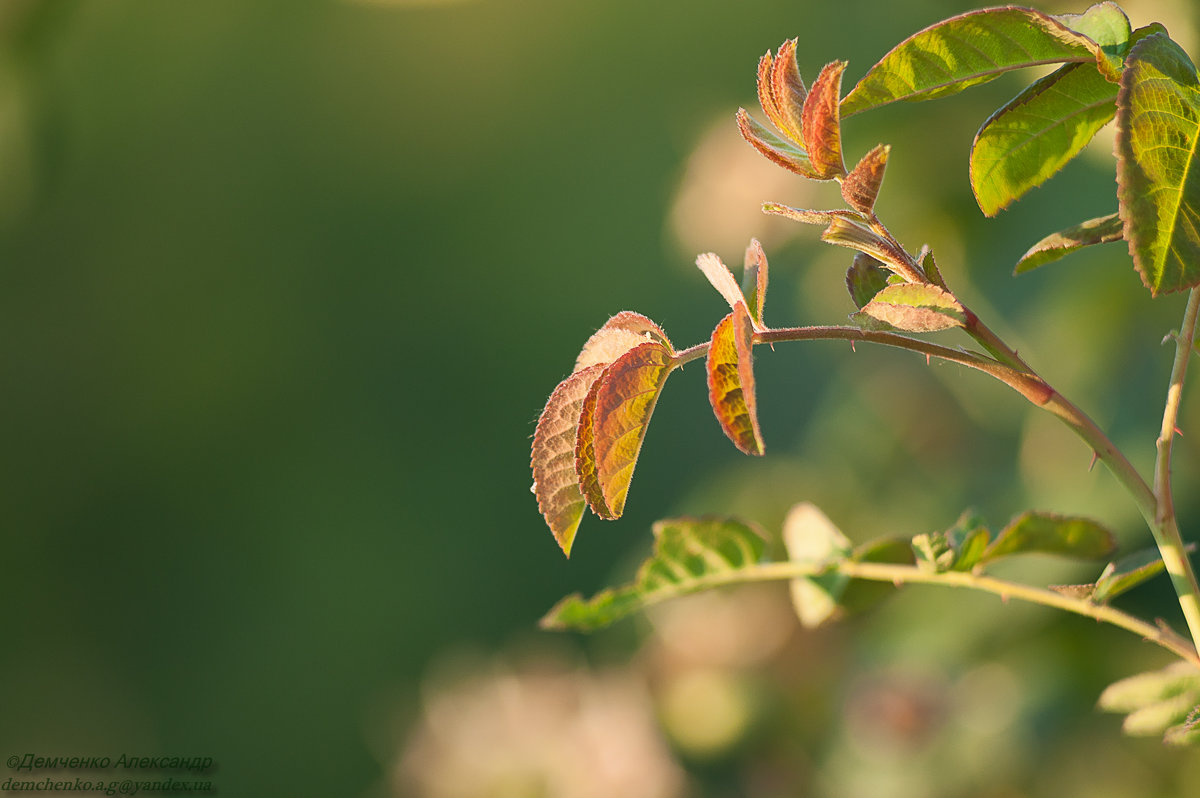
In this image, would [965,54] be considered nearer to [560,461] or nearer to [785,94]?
[785,94]

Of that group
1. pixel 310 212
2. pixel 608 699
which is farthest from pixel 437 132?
pixel 608 699

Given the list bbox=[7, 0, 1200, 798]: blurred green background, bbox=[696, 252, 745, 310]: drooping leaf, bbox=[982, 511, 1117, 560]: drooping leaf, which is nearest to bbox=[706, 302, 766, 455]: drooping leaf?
bbox=[696, 252, 745, 310]: drooping leaf

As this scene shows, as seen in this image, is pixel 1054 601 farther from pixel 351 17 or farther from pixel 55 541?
pixel 351 17

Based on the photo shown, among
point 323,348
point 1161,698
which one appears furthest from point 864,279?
point 323,348

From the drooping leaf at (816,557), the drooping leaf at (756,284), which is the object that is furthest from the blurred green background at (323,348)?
the drooping leaf at (756,284)

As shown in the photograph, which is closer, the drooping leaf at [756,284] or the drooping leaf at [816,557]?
the drooping leaf at [756,284]

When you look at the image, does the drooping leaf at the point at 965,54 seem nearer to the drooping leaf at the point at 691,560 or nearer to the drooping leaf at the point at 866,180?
the drooping leaf at the point at 866,180

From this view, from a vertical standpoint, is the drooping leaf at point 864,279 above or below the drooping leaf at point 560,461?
above
